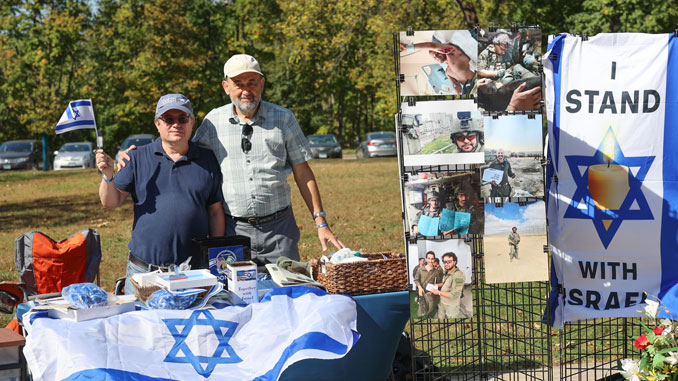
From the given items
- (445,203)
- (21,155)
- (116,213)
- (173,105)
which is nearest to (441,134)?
(445,203)

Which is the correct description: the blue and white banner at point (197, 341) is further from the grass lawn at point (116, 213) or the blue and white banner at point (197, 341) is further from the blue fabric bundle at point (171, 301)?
the grass lawn at point (116, 213)

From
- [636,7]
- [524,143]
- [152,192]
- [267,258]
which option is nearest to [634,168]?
[524,143]

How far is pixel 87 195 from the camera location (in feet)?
57.8

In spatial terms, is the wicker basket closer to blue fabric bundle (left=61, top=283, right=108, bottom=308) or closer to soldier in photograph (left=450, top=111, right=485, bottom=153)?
soldier in photograph (left=450, top=111, right=485, bottom=153)

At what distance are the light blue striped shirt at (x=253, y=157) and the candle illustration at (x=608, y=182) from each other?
5.75 feet

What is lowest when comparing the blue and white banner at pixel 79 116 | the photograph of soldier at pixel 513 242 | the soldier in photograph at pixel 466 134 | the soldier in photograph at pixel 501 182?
the photograph of soldier at pixel 513 242

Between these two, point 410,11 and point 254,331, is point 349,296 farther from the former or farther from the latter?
point 410,11

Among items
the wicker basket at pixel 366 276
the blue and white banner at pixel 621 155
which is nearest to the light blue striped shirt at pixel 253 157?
the wicker basket at pixel 366 276

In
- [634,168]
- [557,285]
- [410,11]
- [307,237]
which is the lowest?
[307,237]

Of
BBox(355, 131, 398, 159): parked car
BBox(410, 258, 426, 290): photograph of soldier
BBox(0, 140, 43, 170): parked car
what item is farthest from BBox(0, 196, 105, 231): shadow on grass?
BBox(355, 131, 398, 159): parked car

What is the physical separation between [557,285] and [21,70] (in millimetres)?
33323

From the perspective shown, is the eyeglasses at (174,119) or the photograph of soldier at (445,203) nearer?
the photograph of soldier at (445,203)

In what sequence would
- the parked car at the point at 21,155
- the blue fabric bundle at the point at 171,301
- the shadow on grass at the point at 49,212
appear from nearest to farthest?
the blue fabric bundle at the point at 171,301 < the shadow on grass at the point at 49,212 < the parked car at the point at 21,155

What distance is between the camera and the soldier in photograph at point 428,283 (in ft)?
12.4
